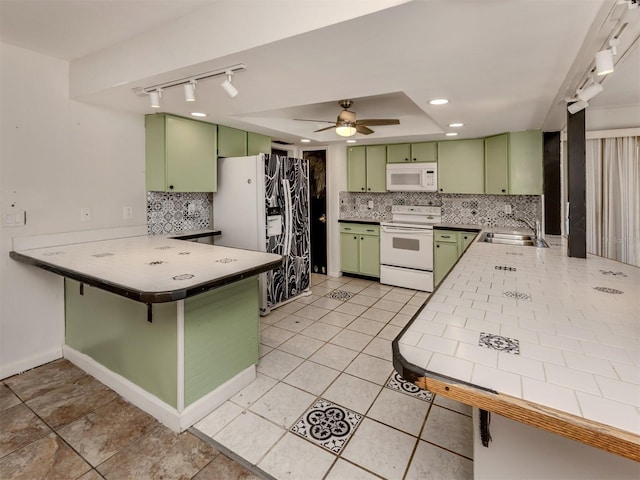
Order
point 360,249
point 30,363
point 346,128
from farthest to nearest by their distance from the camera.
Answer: point 360,249 < point 346,128 < point 30,363

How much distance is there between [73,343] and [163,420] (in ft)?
4.37

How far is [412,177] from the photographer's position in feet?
15.6

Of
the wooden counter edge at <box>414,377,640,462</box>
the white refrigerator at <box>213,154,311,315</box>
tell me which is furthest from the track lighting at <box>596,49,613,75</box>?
the white refrigerator at <box>213,154,311,315</box>

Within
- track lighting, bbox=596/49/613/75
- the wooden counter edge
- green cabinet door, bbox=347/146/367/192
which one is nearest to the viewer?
the wooden counter edge

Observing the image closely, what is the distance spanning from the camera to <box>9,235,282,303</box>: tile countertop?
1.65m

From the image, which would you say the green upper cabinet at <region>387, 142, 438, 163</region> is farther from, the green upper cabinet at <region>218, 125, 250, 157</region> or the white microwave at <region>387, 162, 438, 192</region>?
the green upper cabinet at <region>218, 125, 250, 157</region>

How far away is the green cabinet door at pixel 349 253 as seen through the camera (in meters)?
5.23

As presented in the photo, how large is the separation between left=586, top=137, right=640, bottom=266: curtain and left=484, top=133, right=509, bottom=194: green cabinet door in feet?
2.55

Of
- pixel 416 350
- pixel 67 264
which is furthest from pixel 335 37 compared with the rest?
pixel 67 264

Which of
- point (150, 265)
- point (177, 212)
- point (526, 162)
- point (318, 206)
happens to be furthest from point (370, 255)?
point (150, 265)

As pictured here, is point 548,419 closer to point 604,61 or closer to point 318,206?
point 604,61

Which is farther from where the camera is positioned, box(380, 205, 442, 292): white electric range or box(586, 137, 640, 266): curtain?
box(380, 205, 442, 292): white electric range

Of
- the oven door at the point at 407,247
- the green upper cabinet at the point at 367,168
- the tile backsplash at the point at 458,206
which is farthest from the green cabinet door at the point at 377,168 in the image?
the oven door at the point at 407,247

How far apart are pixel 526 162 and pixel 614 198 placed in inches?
35.6
